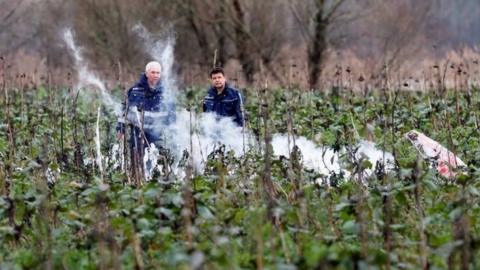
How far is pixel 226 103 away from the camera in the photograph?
1108 centimetres

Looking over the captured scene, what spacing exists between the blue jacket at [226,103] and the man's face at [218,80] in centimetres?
7

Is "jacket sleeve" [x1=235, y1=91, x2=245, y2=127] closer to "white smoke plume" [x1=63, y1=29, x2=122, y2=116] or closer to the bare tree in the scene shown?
"white smoke plume" [x1=63, y1=29, x2=122, y2=116]

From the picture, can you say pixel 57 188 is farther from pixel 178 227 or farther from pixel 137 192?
pixel 178 227

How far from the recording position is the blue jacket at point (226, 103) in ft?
36.3

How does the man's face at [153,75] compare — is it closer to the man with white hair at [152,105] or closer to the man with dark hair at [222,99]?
the man with white hair at [152,105]

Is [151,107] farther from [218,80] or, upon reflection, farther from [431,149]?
[431,149]

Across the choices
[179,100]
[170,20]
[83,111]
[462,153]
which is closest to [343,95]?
[179,100]

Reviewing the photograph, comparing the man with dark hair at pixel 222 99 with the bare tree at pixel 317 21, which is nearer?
the man with dark hair at pixel 222 99

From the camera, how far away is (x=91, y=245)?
5734 mm

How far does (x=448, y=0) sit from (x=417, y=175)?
59.4 m

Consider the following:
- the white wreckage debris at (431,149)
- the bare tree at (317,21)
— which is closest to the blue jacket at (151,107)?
the white wreckage debris at (431,149)

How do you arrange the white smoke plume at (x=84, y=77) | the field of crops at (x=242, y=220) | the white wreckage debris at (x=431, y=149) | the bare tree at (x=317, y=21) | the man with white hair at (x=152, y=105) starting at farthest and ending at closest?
the bare tree at (x=317, y=21) < the white smoke plume at (x=84, y=77) < the man with white hair at (x=152, y=105) < the white wreckage debris at (x=431, y=149) < the field of crops at (x=242, y=220)

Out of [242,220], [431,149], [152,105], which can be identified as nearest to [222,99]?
[152,105]

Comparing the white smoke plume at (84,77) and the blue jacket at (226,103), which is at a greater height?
the white smoke plume at (84,77)
